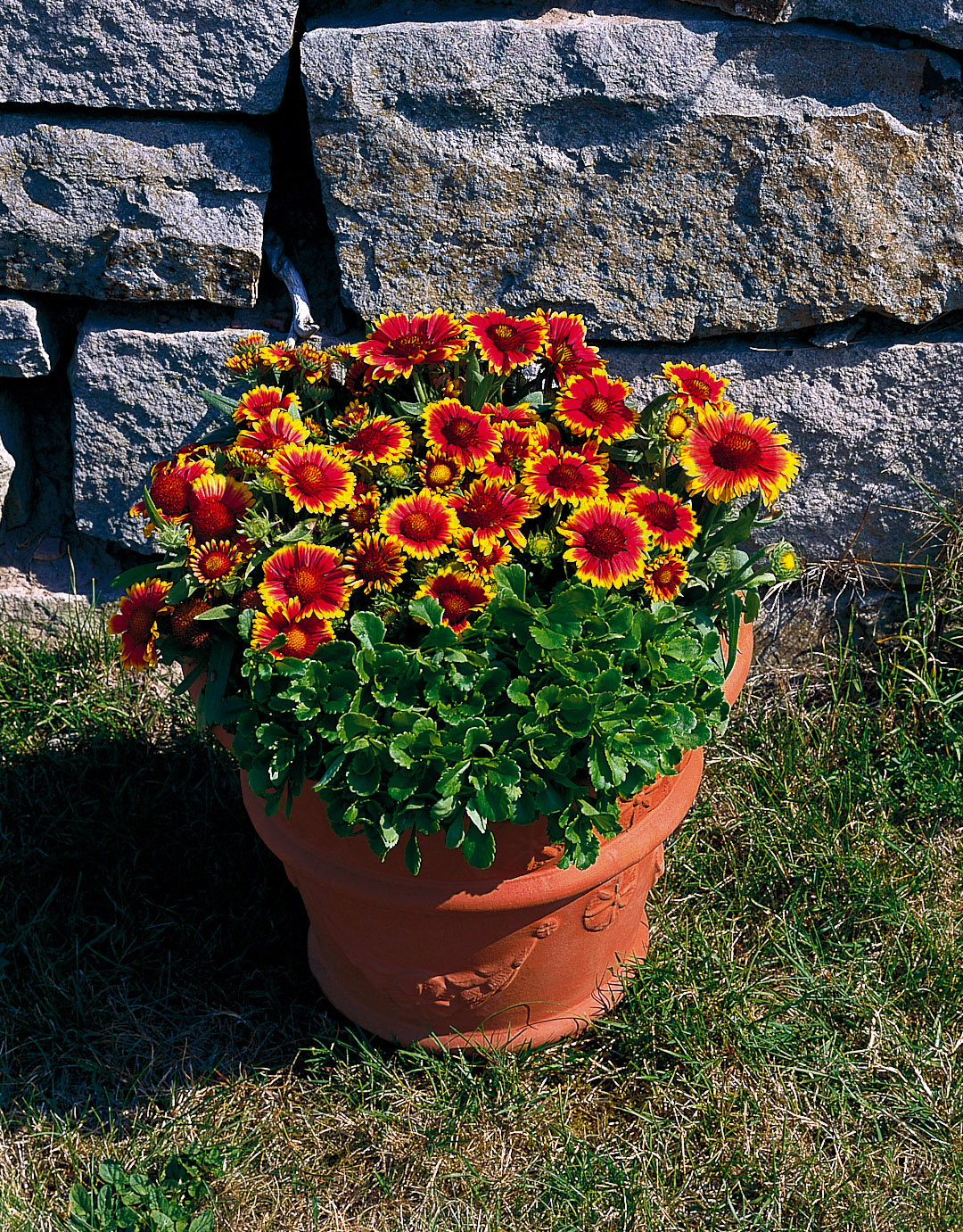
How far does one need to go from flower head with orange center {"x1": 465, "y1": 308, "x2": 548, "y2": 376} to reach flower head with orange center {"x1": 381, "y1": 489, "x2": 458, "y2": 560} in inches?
9.9

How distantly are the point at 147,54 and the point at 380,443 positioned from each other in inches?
37.1

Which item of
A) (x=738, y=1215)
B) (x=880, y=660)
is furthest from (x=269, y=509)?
(x=880, y=660)

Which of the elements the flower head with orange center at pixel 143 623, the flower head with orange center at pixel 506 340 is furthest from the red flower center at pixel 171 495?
the flower head with orange center at pixel 506 340

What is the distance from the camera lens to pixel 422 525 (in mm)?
1383

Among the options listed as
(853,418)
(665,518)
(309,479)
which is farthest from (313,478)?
(853,418)

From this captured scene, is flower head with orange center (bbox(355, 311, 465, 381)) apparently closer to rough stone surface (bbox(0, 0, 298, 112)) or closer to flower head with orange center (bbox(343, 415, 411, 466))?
flower head with orange center (bbox(343, 415, 411, 466))

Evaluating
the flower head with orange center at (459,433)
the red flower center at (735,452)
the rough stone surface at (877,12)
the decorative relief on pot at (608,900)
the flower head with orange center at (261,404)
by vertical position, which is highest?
the rough stone surface at (877,12)

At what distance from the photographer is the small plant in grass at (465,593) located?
1.34m

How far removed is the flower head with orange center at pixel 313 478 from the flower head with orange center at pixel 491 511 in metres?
0.15

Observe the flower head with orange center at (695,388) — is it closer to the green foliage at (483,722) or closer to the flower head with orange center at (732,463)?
the flower head with orange center at (732,463)

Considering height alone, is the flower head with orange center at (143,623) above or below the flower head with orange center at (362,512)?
below

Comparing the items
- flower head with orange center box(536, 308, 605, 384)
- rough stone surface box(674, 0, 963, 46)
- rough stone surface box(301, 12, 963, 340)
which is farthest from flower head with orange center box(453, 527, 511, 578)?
rough stone surface box(674, 0, 963, 46)

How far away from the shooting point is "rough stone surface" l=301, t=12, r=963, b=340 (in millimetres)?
1858

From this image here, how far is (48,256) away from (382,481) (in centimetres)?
100
